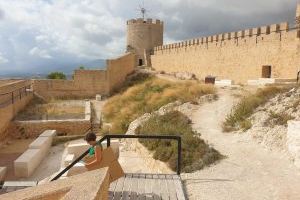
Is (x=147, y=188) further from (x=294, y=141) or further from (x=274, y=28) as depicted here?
(x=274, y=28)

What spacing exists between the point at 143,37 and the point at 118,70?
14.4 m

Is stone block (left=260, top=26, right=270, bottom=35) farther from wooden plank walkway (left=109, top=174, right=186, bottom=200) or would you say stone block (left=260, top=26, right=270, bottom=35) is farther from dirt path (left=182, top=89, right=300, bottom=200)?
wooden plank walkway (left=109, top=174, right=186, bottom=200)

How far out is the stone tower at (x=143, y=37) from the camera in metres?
40.0

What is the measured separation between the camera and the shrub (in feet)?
26.0

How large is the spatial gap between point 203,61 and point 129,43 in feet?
54.6

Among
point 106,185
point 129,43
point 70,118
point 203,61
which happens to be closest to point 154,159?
point 106,185

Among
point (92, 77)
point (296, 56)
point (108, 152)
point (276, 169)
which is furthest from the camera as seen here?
point (92, 77)

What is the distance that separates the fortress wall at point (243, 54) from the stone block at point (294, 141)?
9.38 meters

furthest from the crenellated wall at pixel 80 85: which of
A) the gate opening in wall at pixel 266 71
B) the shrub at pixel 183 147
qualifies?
the shrub at pixel 183 147

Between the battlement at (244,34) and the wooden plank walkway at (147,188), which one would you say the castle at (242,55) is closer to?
the battlement at (244,34)

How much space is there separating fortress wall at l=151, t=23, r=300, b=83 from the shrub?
25.8 feet

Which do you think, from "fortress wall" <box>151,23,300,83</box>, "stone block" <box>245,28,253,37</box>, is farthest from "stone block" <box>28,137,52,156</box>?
"stone block" <box>245,28,253,37</box>

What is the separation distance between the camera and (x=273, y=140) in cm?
882

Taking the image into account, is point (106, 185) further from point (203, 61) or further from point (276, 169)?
point (203, 61)
